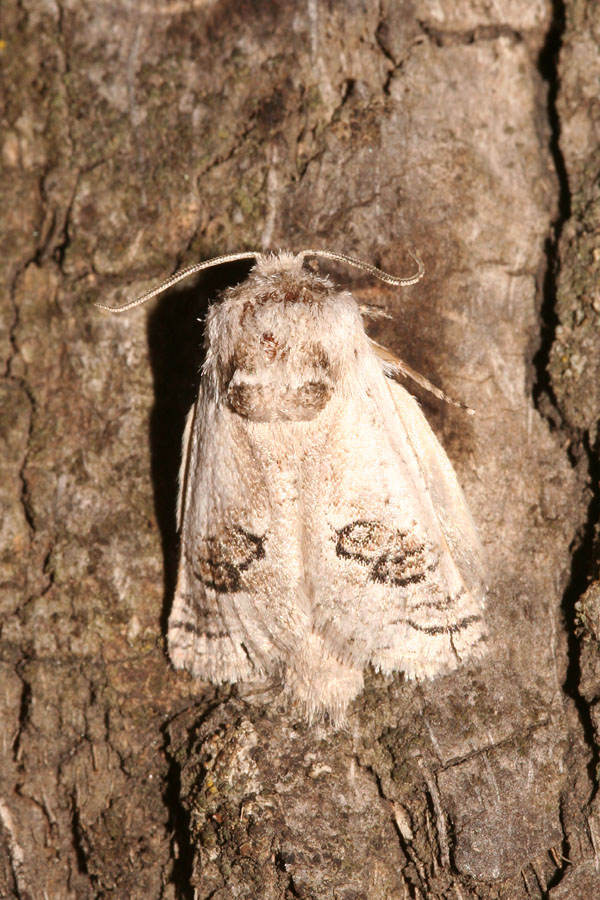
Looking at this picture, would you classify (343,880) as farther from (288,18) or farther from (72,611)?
(288,18)

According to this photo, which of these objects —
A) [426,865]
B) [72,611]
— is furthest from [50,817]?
[426,865]

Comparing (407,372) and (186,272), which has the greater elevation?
(186,272)

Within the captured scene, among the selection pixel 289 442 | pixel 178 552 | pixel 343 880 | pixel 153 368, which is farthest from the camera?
pixel 153 368

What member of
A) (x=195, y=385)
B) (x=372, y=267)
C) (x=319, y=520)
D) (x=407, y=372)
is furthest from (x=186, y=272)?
(x=319, y=520)

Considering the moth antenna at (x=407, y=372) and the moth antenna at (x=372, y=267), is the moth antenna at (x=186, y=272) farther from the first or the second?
the moth antenna at (x=407, y=372)

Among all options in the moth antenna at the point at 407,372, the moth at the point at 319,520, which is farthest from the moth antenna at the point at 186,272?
the moth antenna at the point at 407,372

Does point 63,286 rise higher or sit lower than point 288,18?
lower

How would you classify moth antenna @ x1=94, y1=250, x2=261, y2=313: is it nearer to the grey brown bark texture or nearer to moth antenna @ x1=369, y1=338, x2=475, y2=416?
the grey brown bark texture

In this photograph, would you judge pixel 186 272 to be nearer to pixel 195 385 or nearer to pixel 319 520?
pixel 195 385
